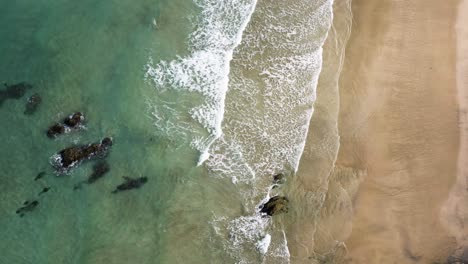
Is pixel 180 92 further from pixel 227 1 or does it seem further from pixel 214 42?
pixel 227 1

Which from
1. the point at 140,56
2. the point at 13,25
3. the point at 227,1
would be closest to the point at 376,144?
the point at 227,1

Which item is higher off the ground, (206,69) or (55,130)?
(206,69)

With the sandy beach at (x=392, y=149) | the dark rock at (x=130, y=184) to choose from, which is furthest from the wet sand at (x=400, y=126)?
the dark rock at (x=130, y=184)

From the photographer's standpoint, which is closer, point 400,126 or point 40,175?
point 40,175

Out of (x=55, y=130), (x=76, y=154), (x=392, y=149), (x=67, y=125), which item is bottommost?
(x=392, y=149)

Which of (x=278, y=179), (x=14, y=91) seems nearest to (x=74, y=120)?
(x=14, y=91)

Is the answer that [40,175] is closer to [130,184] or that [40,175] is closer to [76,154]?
[76,154]

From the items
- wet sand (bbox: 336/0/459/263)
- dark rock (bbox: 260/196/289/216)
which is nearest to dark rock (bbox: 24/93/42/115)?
dark rock (bbox: 260/196/289/216)

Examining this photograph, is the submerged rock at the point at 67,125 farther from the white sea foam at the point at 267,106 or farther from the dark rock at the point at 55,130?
the white sea foam at the point at 267,106
